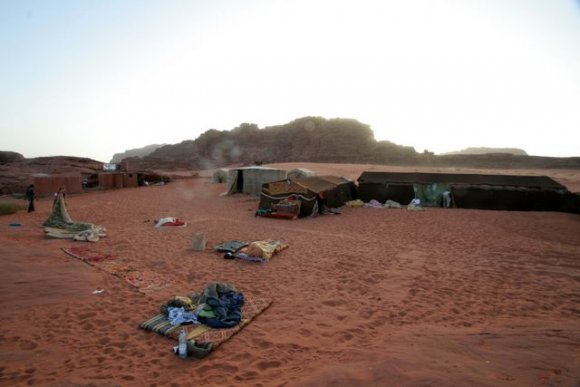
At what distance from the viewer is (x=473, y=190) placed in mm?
18078

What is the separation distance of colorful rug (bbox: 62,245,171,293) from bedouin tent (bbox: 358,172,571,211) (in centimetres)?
1425

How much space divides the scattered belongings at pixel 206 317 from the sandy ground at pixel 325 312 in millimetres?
140

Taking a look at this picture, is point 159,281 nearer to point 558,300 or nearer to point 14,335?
point 14,335

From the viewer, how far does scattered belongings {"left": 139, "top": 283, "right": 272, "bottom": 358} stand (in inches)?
194

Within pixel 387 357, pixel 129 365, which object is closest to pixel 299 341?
pixel 387 357

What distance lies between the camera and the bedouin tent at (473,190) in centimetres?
1695

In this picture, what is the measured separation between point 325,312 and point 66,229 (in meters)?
9.88

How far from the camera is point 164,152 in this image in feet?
305

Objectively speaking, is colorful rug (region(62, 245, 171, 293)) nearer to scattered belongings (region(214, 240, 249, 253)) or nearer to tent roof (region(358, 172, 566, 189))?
scattered belongings (region(214, 240, 249, 253))

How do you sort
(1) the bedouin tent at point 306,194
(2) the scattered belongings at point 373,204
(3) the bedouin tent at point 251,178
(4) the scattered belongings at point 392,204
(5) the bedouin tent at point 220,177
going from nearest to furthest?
(1) the bedouin tent at point 306,194
(4) the scattered belongings at point 392,204
(2) the scattered belongings at point 373,204
(3) the bedouin tent at point 251,178
(5) the bedouin tent at point 220,177

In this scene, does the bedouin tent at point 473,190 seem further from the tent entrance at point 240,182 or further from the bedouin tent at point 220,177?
the bedouin tent at point 220,177

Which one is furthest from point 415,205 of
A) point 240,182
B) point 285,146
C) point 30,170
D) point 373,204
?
point 285,146

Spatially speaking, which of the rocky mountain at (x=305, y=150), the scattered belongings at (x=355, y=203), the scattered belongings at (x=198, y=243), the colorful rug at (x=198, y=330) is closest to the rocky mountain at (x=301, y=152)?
the rocky mountain at (x=305, y=150)

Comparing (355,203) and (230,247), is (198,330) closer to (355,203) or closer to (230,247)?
(230,247)
